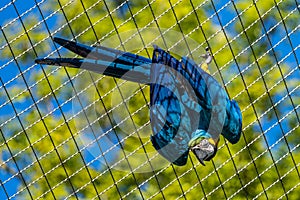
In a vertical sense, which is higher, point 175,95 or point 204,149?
point 175,95

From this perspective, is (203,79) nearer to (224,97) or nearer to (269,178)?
(224,97)

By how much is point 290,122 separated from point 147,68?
171cm

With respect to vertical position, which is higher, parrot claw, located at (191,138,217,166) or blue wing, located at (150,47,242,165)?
blue wing, located at (150,47,242,165)

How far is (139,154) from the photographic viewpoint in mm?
4477

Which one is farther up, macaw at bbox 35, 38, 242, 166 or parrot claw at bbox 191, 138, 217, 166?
macaw at bbox 35, 38, 242, 166

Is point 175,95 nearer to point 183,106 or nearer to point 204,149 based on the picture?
point 183,106

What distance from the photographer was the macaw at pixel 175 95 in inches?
144

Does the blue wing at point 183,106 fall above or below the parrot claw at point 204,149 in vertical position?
above

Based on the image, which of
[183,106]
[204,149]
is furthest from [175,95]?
[204,149]

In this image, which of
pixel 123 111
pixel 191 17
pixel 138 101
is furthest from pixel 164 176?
pixel 123 111

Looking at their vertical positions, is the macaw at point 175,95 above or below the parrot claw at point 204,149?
above

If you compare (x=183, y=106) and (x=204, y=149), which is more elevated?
(x=183, y=106)

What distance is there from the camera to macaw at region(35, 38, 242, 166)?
12.0ft

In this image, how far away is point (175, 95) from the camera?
3674 millimetres
